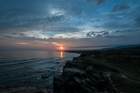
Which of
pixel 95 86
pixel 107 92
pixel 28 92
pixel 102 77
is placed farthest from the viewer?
pixel 102 77

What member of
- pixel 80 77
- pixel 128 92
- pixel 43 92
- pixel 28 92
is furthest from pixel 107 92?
pixel 28 92

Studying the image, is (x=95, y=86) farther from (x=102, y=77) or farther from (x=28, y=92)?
(x=28, y=92)

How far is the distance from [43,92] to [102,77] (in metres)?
9.19

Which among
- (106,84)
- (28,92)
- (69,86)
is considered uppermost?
(28,92)

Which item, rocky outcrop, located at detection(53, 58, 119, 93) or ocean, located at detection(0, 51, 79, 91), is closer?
rocky outcrop, located at detection(53, 58, 119, 93)

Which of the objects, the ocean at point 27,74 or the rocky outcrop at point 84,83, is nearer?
the rocky outcrop at point 84,83

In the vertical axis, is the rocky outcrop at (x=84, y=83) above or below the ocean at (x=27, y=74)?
above

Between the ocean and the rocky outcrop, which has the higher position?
the rocky outcrop

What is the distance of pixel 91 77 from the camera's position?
43.8 ft

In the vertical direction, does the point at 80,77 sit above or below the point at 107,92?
above

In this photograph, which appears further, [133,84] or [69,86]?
[69,86]

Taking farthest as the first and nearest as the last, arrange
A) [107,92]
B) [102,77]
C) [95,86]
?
[102,77]
[95,86]
[107,92]

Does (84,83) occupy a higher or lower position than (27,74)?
higher

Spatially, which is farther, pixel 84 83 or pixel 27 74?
pixel 27 74
